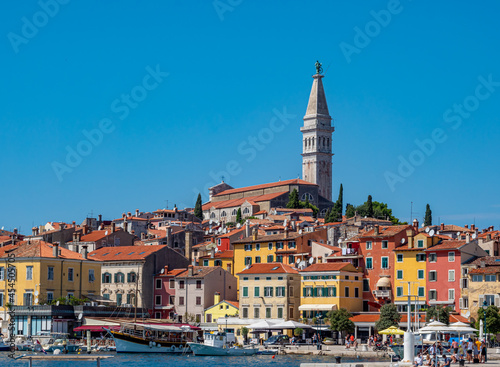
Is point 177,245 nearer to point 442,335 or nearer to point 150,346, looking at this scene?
point 150,346

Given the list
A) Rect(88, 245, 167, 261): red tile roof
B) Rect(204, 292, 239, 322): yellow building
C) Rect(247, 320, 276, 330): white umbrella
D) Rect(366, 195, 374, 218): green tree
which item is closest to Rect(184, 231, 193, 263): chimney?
Rect(88, 245, 167, 261): red tile roof

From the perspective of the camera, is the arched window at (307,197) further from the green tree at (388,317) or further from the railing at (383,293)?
the green tree at (388,317)

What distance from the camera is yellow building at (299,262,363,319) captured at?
79000 mm

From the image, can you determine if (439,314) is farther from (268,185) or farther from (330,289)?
(268,185)

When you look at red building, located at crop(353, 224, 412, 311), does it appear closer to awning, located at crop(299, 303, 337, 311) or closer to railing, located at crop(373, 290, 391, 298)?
railing, located at crop(373, 290, 391, 298)

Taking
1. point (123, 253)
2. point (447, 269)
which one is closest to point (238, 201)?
point (123, 253)

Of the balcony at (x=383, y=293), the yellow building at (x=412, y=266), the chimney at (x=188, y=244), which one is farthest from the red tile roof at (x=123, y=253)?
the yellow building at (x=412, y=266)

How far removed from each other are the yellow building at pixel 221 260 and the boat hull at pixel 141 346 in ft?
76.0

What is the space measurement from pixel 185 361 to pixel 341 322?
1742 centimetres

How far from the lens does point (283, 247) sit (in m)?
89.0

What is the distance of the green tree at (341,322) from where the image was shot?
75.4m

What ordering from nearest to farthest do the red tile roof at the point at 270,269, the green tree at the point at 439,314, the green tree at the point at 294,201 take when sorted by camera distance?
the green tree at the point at 439,314 → the red tile roof at the point at 270,269 → the green tree at the point at 294,201

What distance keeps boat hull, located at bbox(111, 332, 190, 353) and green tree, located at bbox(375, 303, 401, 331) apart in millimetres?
14702

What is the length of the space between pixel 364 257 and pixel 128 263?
21.7m
